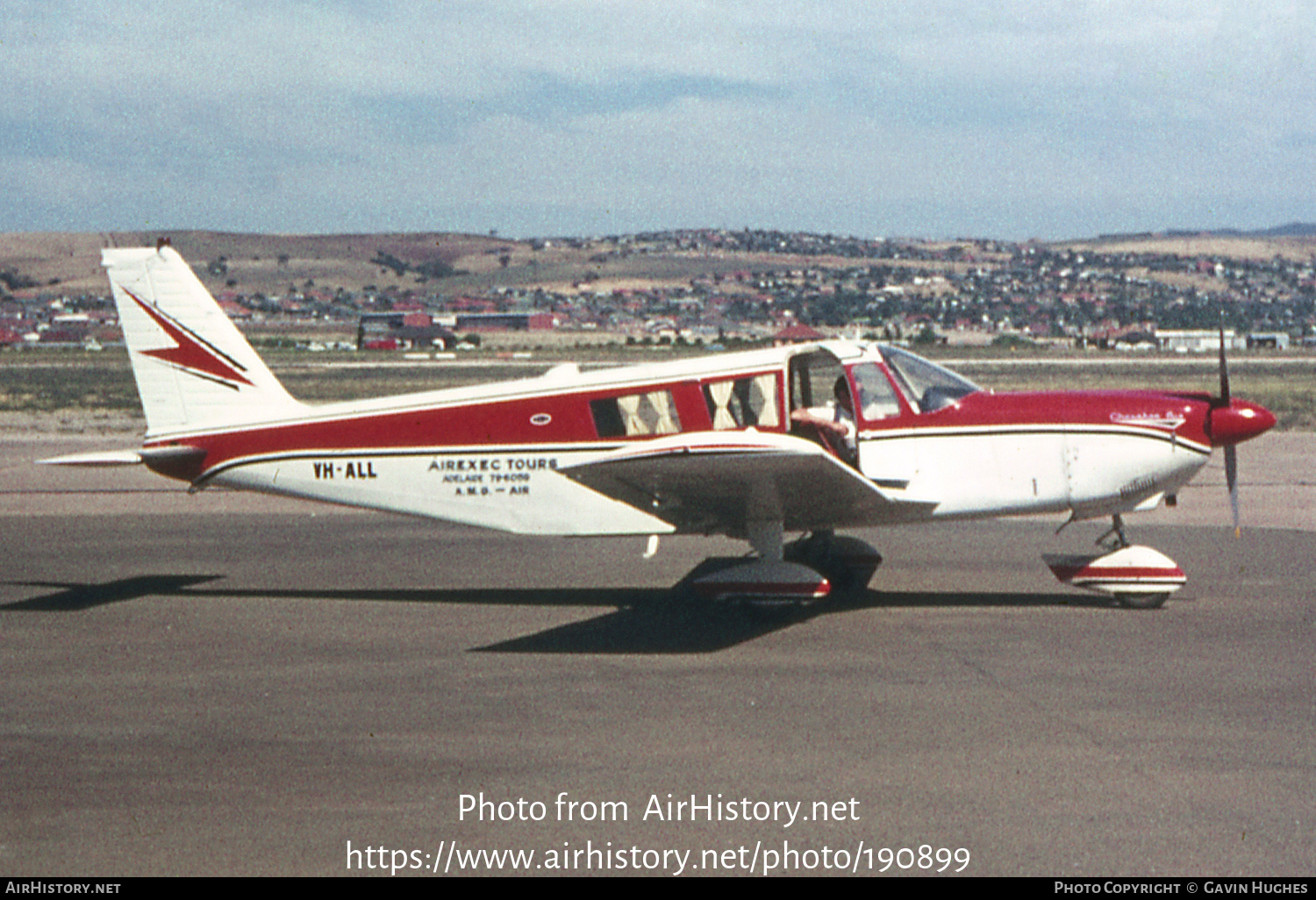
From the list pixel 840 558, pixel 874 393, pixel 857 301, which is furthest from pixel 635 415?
pixel 857 301

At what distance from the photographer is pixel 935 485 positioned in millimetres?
10148

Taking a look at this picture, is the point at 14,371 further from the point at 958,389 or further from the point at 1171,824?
the point at 1171,824

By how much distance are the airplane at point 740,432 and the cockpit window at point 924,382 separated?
0.02 meters

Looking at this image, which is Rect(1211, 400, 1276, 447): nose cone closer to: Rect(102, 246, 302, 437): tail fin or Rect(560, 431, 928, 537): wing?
Rect(560, 431, 928, 537): wing

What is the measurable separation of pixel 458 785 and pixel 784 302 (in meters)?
116

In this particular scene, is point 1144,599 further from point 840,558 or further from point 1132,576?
point 840,558

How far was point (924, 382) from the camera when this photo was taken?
1038 centimetres

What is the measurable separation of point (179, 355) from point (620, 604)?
4.49 metres

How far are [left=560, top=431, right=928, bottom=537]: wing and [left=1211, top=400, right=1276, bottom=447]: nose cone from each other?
7.90 ft

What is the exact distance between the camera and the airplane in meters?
9.93

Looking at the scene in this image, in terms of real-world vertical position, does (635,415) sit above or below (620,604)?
above

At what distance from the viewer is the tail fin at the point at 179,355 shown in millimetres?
11477

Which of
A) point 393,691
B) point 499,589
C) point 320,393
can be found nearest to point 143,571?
point 499,589

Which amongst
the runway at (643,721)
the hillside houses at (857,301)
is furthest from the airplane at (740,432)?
the hillside houses at (857,301)
